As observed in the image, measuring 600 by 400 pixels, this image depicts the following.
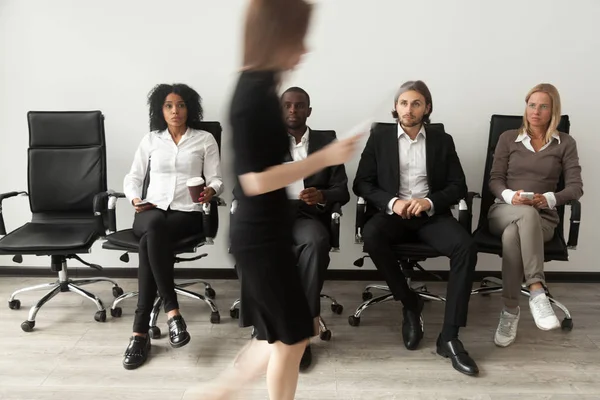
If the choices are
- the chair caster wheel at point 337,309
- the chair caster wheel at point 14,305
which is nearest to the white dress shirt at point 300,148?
the chair caster wheel at point 337,309

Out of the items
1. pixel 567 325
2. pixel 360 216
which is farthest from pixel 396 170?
pixel 567 325

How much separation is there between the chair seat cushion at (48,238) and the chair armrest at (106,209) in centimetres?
8

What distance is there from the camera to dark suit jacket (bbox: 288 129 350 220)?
2.69m

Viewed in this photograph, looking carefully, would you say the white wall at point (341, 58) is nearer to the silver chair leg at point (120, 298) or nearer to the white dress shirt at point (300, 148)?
the white dress shirt at point (300, 148)

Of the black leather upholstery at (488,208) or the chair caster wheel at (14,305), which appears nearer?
the black leather upholstery at (488,208)

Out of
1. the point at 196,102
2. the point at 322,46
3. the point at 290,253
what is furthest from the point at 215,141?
the point at 290,253

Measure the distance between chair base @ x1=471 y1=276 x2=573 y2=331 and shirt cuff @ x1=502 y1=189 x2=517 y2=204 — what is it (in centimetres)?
52

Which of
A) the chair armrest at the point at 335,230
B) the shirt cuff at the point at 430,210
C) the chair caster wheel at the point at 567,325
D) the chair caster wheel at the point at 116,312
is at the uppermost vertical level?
the shirt cuff at the point at 430,210

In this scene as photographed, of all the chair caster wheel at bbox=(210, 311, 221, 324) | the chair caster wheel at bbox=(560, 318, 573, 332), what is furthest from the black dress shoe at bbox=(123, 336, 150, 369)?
the chair caster wheel at bbox=(560, 318, 573, 332)

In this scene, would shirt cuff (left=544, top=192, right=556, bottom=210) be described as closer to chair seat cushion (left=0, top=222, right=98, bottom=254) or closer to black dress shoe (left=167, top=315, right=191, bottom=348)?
black dress shoe (left=167, top=315, right=191, bottom=348)

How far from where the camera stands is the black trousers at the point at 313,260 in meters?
2.36

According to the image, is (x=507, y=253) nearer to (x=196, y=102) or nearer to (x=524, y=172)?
(x=524, y=172)

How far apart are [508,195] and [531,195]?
0.12 metres

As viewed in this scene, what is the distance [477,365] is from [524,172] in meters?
1.16
